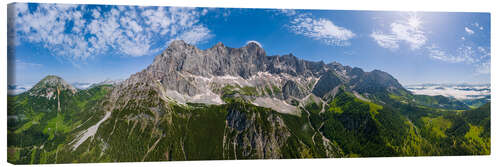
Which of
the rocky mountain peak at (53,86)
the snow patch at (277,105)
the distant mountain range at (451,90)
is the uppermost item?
the rocky mountain peak at (53,86)

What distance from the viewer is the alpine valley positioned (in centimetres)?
1315

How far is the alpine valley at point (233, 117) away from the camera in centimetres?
1315

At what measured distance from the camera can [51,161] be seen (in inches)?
460

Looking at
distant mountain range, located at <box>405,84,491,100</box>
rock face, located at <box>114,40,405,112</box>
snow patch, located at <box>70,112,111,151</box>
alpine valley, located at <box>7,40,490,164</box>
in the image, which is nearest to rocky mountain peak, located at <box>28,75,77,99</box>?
alpine valley, located at <box>7,40,490,164</box>

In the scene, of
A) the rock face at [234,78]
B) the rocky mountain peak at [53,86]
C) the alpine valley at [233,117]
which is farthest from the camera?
the rock face at [234,78]

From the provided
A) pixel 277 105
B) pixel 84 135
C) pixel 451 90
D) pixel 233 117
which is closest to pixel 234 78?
pixel 233 117

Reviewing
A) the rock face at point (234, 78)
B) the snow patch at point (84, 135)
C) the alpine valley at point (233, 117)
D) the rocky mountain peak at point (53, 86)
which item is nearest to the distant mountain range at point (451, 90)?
the alpine valley at point (233, 117)

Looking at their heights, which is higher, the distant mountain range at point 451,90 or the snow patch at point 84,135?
the distant mountain range at point 451,90

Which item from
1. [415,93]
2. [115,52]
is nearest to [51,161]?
[115,52]

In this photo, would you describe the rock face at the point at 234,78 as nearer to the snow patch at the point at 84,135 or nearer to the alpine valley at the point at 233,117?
the alpine valley at the point at 233,117

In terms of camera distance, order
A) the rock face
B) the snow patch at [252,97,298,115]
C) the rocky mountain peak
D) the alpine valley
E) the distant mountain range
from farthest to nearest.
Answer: the rock face
the snow patch at [252,97,298,115]
the distant mountain range
the alpine valley
the rocky mountain peak

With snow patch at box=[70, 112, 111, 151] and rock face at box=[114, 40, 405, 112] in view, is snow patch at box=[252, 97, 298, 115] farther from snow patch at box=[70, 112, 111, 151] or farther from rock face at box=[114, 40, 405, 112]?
snow patch at box=[70, 112, 111, 151]

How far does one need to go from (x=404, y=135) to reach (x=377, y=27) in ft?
29.2

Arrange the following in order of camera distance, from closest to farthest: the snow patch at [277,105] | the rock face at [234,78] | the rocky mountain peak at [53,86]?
the rocky mountain peak at [53,86] < the snow patch at [277,105] < the rock face at [234,78]
